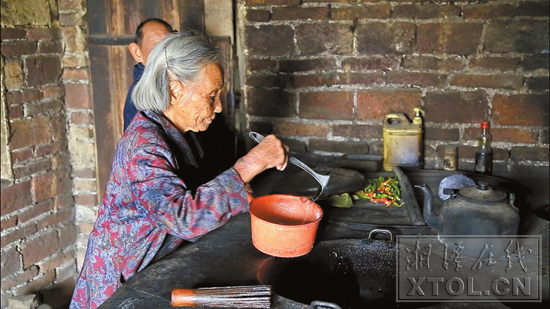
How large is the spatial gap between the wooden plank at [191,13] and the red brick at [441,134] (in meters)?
1.33

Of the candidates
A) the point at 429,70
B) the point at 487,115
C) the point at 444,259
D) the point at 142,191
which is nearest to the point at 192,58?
the point at 142,191

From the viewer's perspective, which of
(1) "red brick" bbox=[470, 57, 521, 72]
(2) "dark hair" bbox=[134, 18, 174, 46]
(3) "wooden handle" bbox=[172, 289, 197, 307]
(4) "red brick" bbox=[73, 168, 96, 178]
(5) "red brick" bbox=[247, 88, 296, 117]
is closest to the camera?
(3) "wooden handle" bbox=[172, 289, 197, 307]

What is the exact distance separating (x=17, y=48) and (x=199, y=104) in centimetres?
148

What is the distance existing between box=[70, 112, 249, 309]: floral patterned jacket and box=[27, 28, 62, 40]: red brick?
1440mm

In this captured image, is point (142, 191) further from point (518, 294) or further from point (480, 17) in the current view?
point (480, 17)

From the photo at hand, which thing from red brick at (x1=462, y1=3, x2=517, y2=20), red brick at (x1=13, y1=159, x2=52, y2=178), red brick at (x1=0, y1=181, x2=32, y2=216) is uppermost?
red brick at (x1=462, y1=3, x2=517, y2=20)

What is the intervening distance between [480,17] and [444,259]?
133 cm

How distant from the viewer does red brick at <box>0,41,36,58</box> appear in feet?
8.44

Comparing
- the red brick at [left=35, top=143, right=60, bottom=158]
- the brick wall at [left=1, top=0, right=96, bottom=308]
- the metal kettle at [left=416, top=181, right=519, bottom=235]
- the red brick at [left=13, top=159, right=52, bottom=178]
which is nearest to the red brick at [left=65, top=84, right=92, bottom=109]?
the brick wall at [left=1, top=0, right=96, bottom=308]

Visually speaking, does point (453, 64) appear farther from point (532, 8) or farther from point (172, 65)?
point (172, 65)

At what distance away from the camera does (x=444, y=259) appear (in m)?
1.73

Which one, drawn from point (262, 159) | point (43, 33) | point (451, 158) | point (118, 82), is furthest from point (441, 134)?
point (43, 33)

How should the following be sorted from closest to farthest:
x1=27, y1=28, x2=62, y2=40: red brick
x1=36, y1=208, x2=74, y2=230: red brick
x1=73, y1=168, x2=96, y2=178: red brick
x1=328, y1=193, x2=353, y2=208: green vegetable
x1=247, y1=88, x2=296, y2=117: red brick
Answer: x1=328, y1=193, x2=353, y2=208: green vegetable → x1=27, y1=28, x2=62, y2=40: red brick → x1=247, y1=88, x2=296, y2=117: red brick → x1=36, y1=208, x2=74, y2=230: red brick → x1=73, y1=168, x2=96, y2=178: red brick

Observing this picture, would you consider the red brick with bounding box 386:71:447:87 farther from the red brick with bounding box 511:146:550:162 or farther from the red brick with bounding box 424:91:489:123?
the red brick with bounding box 511:146:550:162
